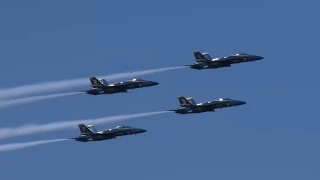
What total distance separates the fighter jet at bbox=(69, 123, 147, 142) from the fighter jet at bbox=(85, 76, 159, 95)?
250 inches

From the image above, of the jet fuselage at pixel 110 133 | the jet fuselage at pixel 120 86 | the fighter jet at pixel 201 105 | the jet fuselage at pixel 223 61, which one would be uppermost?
the jet fuselage at pixel 223 61

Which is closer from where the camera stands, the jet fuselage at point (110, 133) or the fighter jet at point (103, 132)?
the jet fuselage at point (110, 133)

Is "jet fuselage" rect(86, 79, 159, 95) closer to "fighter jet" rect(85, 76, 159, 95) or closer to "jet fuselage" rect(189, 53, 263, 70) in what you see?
"fighter jet" rect(85, 76, 159, 95)

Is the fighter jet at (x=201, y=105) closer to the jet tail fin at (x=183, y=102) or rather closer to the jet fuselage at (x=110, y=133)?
the jet tail fin at (x=183, y=102)

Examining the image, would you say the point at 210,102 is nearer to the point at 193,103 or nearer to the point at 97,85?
the point at 193,103

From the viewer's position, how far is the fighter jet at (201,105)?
184562 mm

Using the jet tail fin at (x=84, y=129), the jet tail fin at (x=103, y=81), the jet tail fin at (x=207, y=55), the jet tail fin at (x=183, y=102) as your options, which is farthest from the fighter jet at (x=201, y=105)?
the jet tail fin at (x=84, y=129)

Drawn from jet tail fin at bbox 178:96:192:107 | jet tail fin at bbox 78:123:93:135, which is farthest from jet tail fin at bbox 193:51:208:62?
jet tail fin at bbox 78:123:93:135

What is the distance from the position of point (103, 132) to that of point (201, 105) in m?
18.2

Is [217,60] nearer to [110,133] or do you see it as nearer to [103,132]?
[110,133]

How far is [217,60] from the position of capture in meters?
186

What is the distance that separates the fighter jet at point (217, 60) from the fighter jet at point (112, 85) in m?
8.69

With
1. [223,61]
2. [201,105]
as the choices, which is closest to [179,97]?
[201,105]

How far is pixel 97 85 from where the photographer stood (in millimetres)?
183125
